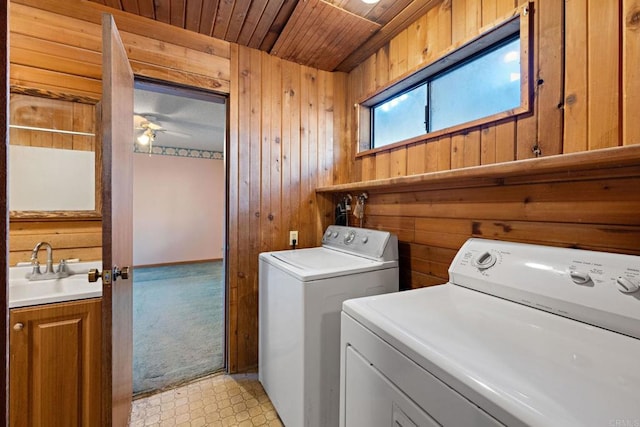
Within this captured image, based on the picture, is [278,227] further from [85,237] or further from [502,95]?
[502,95]

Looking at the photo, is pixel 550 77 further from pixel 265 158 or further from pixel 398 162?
pixel 265 158

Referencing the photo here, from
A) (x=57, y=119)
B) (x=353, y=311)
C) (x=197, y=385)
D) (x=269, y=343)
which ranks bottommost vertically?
(x=197, y=385)

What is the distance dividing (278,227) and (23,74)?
5.47 feet

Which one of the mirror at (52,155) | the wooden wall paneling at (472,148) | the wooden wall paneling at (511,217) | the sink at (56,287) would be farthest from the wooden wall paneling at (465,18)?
the sink at (56,287)

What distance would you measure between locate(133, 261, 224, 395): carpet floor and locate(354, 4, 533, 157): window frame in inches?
69.3

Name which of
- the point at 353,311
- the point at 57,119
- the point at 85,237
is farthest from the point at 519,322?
the point at 57,119

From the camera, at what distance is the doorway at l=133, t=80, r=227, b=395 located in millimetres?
2061

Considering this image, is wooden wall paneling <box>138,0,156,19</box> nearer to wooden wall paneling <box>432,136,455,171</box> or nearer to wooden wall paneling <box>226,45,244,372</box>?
wooden wall paneling <box>226,45,244,372</box>

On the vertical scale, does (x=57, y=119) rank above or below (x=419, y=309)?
above

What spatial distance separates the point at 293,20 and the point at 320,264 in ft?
4.94

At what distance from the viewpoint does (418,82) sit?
177cm

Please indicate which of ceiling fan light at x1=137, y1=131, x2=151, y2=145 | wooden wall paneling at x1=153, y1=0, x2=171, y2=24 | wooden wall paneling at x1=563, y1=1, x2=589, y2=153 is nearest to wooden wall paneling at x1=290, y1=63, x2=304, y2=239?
wooden wall paneling at x1=153, y1=0, x2=171, y2=24

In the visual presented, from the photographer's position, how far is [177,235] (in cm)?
520

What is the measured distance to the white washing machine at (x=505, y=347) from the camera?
0.49 metres
